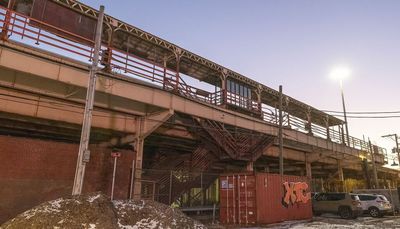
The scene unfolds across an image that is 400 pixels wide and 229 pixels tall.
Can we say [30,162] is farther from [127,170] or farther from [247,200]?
[247,200]

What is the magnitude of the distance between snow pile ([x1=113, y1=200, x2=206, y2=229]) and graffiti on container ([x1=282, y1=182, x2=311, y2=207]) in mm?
9761

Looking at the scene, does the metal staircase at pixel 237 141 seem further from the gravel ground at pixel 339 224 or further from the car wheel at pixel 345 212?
the car wheel at pixel 345 212

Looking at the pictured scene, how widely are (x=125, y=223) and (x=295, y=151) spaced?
26.6 metres

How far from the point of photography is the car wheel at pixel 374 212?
23773 millimetres

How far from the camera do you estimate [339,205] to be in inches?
895

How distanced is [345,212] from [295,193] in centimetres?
545

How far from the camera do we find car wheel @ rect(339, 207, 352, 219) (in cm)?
2205

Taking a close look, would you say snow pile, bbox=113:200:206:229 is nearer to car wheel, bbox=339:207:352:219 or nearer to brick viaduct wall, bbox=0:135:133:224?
brick viaduct wall, bbox=0:135:133:224

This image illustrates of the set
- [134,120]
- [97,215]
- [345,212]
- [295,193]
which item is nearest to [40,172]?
[134,120]

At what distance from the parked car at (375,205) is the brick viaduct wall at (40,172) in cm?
1932

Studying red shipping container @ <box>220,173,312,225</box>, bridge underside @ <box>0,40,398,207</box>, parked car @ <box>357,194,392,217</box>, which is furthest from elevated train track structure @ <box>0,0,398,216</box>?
parked car @ <box>357,194,392,217</box>

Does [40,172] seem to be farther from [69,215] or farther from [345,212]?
[345,212]

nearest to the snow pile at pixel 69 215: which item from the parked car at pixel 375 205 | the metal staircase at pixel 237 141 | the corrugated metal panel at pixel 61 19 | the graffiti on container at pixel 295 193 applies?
the corrugated metal panel at pixel 61 19

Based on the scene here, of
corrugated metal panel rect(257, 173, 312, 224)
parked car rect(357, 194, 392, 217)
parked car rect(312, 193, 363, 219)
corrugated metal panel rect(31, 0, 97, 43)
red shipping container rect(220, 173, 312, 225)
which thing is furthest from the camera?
parked car rect(357, 194, 392, 217)
